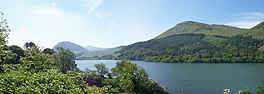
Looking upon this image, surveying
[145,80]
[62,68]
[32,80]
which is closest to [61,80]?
[32,80]

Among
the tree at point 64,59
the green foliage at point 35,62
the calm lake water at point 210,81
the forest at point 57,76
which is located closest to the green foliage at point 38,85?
the forest at point 57,76

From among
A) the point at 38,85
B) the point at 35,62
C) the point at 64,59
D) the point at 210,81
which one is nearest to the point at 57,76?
the point at 38,85

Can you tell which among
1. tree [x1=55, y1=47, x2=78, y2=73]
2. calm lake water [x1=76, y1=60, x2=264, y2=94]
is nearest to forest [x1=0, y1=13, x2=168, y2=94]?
tree [x1=55, y1=47, x2=78, y2=73]

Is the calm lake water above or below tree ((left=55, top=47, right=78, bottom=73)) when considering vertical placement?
below

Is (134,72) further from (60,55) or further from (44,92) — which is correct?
(44,92)

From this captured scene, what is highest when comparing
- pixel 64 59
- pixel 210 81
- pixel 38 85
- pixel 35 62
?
pixel 35 62

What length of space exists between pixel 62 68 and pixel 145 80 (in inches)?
1812

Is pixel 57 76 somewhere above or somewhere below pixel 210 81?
above

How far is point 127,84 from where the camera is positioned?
65.1 m

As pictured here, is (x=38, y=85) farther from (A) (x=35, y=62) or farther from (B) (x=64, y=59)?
(B) (x=64, y=59)

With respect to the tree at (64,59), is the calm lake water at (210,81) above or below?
below

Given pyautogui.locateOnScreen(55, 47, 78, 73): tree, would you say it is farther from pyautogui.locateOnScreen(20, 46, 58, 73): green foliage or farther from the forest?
pyautogui.locateOnScreen(20, 46, 58, 73): green foliage

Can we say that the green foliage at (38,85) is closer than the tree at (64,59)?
Yes

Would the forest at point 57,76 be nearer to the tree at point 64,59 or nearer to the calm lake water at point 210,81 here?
the tree at point 64,59
